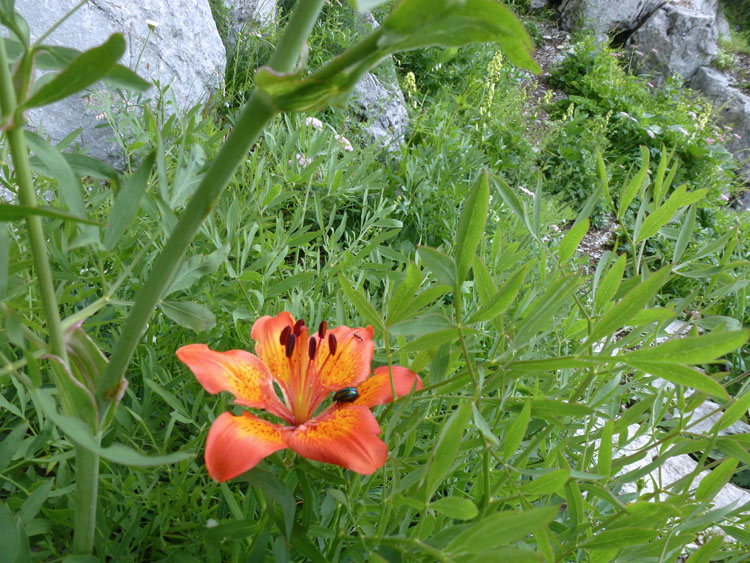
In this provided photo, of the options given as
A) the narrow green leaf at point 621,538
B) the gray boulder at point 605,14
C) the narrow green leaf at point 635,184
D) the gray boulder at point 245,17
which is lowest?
the narrow green leaf at point 621,538

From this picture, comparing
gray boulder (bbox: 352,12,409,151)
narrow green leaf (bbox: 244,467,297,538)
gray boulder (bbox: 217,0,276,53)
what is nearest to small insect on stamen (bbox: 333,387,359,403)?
narrow green leaf (bbox: 244,467,297,538)

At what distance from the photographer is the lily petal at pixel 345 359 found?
538 millimetres

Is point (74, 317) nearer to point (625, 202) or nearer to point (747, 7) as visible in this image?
point (625, 202)

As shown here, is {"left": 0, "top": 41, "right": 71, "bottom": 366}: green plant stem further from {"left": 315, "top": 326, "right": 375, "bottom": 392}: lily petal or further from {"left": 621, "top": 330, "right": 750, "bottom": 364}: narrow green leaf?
{"left": 621, "top": 330, "right": 750, "bottom": 364}: narrow green leaf

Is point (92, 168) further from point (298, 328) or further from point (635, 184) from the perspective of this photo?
point (635, 184)

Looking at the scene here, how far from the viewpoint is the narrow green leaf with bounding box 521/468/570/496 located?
0.38 m

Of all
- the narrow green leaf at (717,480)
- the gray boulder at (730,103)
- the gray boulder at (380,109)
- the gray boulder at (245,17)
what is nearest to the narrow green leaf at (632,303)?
the narrow green leaf at (717,480)

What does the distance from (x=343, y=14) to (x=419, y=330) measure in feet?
10.4

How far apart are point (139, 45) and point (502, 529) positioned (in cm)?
199

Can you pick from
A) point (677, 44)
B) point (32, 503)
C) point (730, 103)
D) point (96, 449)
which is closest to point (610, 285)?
point (96, 449)

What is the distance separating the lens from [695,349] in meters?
0.34

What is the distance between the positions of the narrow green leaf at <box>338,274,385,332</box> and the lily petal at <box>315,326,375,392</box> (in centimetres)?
10

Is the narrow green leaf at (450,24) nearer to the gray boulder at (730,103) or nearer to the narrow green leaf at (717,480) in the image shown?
the narrow green leaf at (717,480)

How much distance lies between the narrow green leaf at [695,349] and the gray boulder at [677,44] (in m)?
6.85
